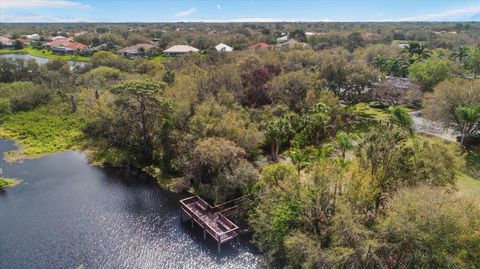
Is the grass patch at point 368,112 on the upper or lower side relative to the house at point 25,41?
lower

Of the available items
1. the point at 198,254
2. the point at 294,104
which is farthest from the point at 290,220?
the point at 294,104

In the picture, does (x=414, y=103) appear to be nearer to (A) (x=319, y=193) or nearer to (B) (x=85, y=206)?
(A) (x=319, y=193)

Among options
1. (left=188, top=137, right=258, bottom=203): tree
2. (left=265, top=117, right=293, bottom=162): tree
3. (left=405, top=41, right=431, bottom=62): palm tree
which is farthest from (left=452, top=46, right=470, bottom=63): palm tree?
(left=188, top=137, right=258, bottom=203): tree

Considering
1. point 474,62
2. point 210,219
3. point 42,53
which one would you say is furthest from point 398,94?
point 42,53

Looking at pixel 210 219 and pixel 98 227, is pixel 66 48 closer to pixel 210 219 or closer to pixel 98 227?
pixel 98 227

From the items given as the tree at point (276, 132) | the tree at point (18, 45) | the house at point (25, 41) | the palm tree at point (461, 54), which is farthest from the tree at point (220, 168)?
the house at point (25, 41)

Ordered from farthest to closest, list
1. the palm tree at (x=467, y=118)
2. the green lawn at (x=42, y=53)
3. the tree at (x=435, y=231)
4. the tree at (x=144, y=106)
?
the green lawn at (x=42, y=53)
the palm tree at (x=467, y=118)
the tree at (x=144, y=106)
the tree at (x=435, y=231)

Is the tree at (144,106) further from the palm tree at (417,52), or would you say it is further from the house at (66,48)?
the house at (66,48)
